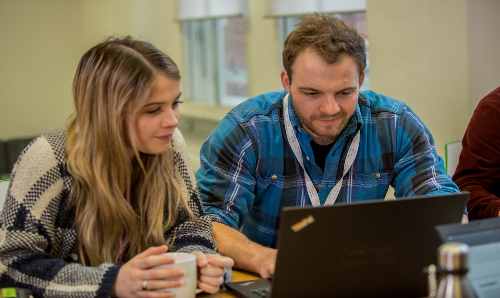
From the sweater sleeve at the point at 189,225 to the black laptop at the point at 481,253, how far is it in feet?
2.23

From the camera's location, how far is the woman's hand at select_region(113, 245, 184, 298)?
1.47 m

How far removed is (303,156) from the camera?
2178 mm

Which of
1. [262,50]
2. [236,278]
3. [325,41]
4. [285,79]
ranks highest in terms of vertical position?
[325,41]

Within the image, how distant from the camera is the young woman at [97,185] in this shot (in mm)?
1604

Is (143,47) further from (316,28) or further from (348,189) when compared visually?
(348,189)

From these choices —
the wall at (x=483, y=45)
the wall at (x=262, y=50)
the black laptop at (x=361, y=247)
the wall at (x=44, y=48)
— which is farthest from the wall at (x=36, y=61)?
the black laptop at (x=361, y=247)

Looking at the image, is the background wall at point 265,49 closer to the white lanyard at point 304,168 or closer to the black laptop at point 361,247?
the white lanyard at point 304,168

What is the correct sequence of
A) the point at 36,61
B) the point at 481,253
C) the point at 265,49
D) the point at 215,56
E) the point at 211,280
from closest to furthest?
the point at 481,253 → the point at 211,280 → the point at 265,49 → the point at 215,56 → the point at 36,61

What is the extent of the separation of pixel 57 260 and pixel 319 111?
806 mm

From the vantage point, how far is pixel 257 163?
2.17 m

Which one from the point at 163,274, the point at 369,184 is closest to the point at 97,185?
the point at 163,274

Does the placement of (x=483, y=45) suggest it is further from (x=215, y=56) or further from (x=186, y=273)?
(x=215, y=56)

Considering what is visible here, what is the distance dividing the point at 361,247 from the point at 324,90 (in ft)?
2.26

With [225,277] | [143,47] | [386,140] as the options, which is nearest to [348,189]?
[386,140]
